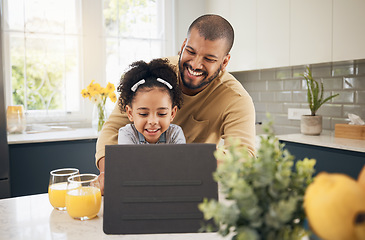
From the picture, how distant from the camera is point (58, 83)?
3592 mm

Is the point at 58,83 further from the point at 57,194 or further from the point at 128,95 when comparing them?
the point at 57,194

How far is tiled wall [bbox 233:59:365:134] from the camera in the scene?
2.84 m

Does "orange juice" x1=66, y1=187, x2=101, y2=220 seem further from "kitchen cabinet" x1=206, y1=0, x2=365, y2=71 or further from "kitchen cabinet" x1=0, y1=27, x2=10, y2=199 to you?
"kitchen cabinet" x1=206, y1=0, x2=365, y2=71

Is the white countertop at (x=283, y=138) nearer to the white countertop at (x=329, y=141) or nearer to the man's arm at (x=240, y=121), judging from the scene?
the white countertop at (x=329, y=141)

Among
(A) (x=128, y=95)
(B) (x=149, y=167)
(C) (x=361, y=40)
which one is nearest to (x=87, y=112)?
(A) (x=128, y=95)

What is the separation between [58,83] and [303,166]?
339 centimetres

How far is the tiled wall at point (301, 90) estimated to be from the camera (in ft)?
9.30

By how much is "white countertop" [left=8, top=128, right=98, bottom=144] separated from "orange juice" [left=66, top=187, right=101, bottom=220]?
1.96 meters

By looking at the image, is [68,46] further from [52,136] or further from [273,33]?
[273,33]

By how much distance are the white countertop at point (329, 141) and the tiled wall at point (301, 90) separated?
0.28 meters

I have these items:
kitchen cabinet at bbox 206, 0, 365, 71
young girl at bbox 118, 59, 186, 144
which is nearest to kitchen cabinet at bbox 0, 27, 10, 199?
young girl at bbox 118, 59, 186, 144

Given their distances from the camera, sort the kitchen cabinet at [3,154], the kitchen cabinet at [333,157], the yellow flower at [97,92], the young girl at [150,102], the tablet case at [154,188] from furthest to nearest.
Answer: the yellow flower at [97,92] → the kitchen cabinet at [3,154] → the kitchen cabinet at [333,157] → the young girl at [150,102] → the tablet case at [154,188]

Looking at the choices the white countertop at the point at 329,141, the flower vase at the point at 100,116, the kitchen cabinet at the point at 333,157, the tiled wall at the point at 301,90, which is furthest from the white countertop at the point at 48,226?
the tiled wall at the point at 301,90

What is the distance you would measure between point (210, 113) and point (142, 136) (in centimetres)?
39
